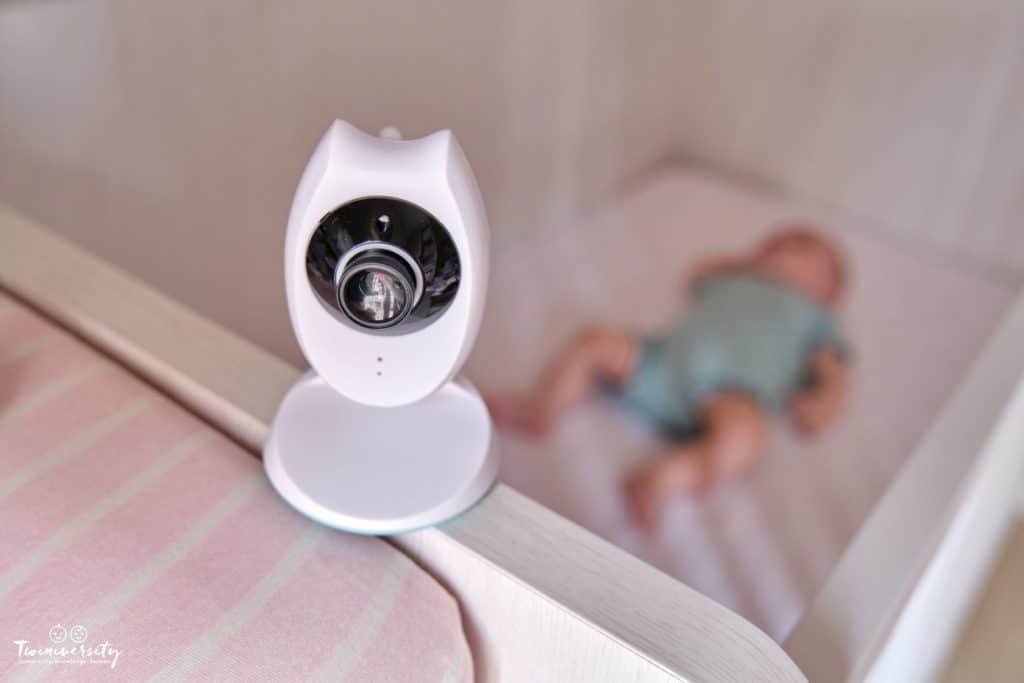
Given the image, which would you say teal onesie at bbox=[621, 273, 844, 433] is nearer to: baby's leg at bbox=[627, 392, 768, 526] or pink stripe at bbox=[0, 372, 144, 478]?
baby's leg at bbox=[627, 392, 768, 526]

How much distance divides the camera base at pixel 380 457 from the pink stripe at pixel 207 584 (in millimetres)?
16

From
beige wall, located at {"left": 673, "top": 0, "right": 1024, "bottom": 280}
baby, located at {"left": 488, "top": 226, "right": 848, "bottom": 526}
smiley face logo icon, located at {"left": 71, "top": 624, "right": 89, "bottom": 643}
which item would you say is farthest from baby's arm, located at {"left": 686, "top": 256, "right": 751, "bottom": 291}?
smiley face logo icon, located at {"left": 71, "top": 624, "right": 89, "bottom": 643}

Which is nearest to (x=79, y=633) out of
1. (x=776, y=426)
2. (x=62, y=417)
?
(x=62, y=417)

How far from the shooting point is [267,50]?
86 centimetres

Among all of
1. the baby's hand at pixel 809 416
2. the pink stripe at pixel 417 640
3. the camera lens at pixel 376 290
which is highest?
the camera lens at pixel 376 290

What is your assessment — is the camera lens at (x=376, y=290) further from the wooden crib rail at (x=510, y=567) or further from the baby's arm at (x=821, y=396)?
the baby's arm at (x=821, y=396)

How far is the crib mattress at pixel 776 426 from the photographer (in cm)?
90

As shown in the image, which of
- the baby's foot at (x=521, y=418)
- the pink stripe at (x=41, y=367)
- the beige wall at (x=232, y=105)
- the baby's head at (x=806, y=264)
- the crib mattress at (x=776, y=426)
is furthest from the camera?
the baby's head at (x=806, y=264)

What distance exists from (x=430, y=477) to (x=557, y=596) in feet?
0.29

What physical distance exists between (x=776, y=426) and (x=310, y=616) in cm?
80

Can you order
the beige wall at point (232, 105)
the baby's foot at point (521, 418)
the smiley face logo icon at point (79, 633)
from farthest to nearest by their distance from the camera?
the baby's foot at point (521, 418), the beige wall at point (232, 105), the smiley face logo icon at point (79, 633)

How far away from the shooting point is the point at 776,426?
1062mm

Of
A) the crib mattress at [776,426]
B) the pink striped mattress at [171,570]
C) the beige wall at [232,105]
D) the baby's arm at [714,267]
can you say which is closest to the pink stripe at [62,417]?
the pink striped mattress at [171,570]

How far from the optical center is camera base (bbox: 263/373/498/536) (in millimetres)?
417
